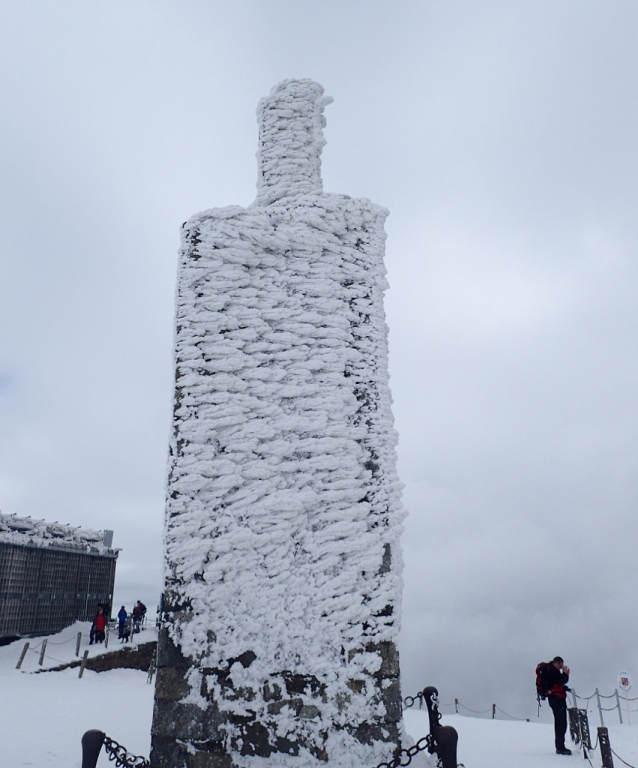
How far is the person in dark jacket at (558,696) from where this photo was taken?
584cm

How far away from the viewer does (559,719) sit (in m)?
5.86

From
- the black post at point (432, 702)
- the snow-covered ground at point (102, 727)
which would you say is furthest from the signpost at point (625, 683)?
the black post at point (432, 702)

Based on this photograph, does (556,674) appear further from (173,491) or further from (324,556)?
(173,491)

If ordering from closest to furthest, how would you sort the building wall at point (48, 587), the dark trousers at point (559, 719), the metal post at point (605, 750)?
1. the metal post at point (605, 750)
2. the dark trousers at point (559, 719)
3. the building wall at point (48, 587)

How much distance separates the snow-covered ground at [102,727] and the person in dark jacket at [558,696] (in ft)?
0.56

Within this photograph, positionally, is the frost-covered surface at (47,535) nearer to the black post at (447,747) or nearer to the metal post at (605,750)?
the metal post at (605,750)

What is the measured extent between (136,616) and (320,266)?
43.2ft

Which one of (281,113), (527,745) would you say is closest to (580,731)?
(527,745)

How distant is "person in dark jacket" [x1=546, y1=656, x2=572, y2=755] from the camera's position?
5.84 metres

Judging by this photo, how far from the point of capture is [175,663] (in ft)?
9.80

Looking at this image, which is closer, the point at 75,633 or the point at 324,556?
the point at 324,556

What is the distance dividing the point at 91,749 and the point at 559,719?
16.8ft

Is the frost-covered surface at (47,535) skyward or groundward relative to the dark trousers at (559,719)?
skyward

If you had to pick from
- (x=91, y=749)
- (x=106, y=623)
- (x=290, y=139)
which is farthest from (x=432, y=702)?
(x=106, y=623)
